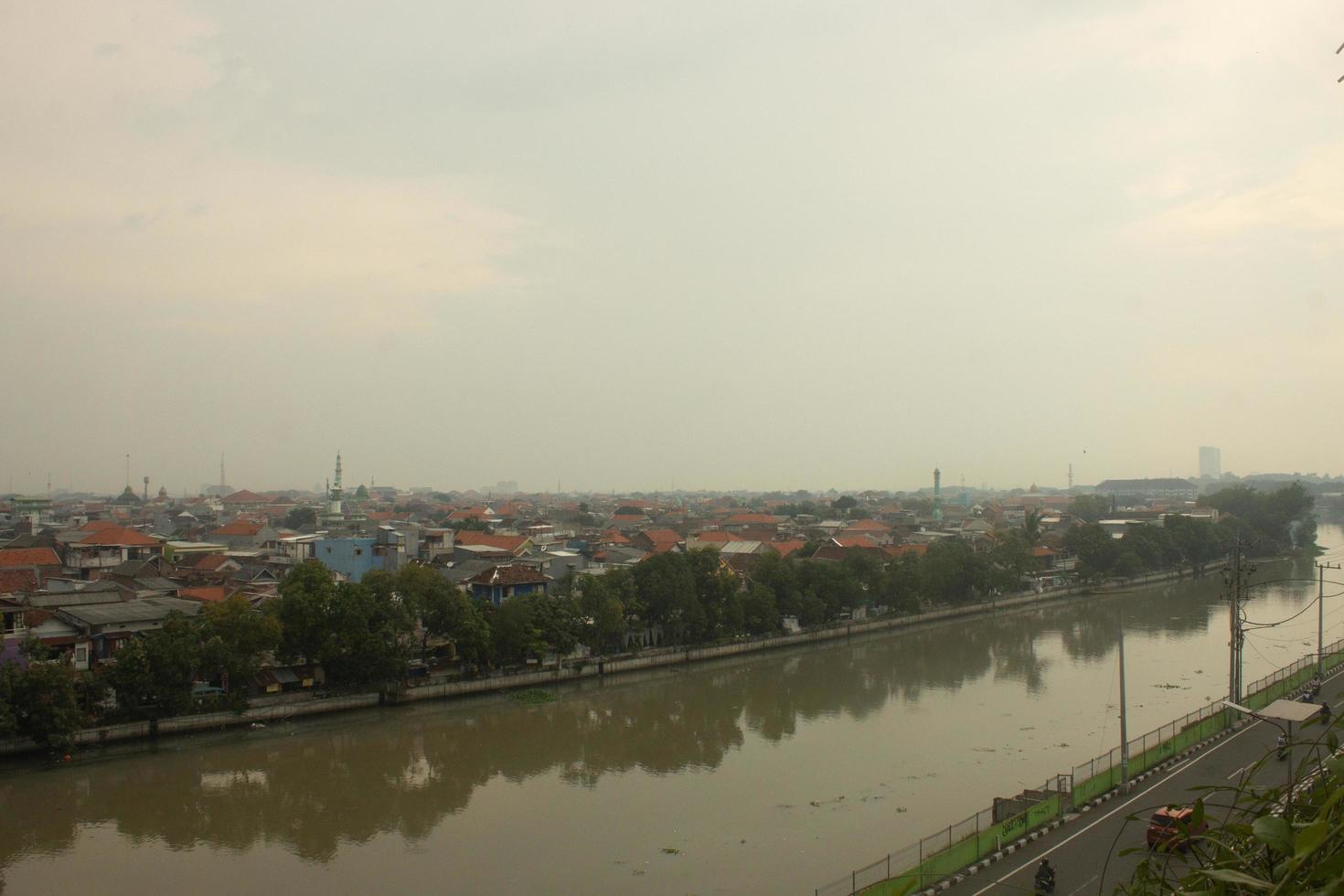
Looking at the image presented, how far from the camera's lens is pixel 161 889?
237 inches

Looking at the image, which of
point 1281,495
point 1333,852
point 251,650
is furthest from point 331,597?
point 1281,495

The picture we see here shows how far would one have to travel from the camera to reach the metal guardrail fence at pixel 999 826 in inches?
208

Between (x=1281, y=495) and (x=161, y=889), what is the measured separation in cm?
3191

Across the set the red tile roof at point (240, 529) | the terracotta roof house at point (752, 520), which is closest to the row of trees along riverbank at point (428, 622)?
the terracotta roof house at point (752, 520)

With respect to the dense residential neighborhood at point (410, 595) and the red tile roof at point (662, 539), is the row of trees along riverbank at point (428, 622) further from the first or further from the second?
the red tile roof at point (662, 539)

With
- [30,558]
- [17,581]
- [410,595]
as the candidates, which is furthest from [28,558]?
[410,595]

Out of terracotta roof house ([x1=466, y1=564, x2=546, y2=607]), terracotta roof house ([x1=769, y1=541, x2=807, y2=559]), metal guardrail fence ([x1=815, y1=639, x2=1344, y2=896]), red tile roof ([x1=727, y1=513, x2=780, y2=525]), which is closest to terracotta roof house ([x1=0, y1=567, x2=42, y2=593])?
terracotta roof house ([x1=466, y1=564, x2=546, y2=607])

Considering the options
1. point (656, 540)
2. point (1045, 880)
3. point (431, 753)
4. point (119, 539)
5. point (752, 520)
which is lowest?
point (431, 753)

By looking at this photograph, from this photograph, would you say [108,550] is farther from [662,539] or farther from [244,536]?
[662,539]

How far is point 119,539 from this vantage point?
57.5ft

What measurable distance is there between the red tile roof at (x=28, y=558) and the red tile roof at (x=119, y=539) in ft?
2.94

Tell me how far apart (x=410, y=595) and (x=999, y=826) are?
7419 millimetres

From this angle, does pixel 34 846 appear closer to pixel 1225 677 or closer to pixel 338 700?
pixel 338 700

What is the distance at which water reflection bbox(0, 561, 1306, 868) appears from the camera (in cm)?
718
